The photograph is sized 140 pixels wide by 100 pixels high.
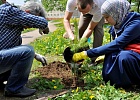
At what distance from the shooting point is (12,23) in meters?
2.99

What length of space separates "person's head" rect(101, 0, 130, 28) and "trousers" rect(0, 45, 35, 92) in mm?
1044

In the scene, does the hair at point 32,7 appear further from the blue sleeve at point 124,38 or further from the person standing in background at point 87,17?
the blue sleeve at point 124,38

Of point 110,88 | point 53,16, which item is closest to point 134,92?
point 110,88

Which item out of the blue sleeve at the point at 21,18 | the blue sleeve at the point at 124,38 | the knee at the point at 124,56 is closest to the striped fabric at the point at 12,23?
the blue sleeve at the point at 21,18

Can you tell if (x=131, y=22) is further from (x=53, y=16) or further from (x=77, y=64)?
(x=53, y=16)

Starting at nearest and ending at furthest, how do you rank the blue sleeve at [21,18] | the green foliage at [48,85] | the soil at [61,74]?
the blue sleeve at [21,18], the green foliage at [48,85], the soil at [61,74]

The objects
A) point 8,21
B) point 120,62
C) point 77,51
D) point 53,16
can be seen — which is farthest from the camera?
point 53,16

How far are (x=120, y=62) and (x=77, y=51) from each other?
59cm

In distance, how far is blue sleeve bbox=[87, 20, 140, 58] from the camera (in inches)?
125

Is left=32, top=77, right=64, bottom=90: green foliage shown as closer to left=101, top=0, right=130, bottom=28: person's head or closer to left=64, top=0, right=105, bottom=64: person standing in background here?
left=64, top=0, right=105, bottom=64: person standing in background

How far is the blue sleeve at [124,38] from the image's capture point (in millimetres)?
3188

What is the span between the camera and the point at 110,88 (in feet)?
9.97

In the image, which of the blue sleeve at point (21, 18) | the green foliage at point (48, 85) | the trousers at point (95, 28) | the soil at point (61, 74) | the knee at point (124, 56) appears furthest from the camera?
the trousers at point (95, 28)

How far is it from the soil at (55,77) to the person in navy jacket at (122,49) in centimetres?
35
